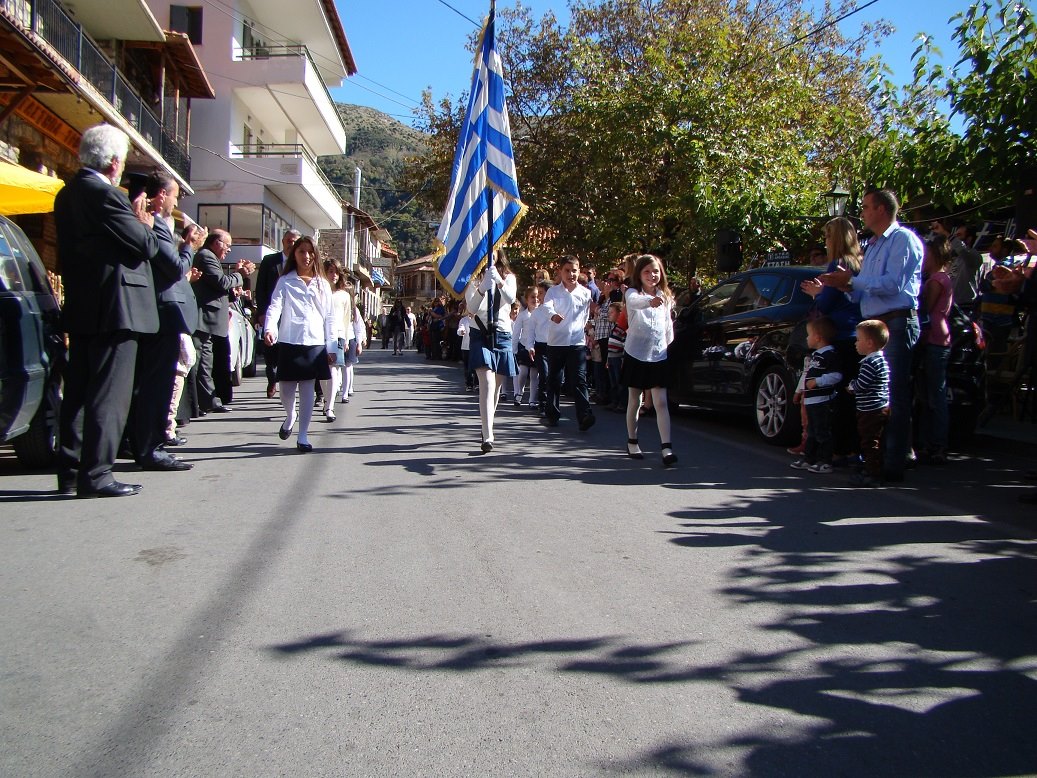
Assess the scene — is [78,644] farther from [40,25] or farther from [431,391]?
[40,25]

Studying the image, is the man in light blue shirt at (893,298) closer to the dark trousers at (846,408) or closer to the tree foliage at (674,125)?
the dark trousers at (846,408)

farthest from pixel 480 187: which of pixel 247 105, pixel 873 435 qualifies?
pixel 247 105

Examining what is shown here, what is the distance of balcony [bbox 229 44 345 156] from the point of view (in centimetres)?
3117

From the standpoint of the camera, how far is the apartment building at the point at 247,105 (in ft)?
103

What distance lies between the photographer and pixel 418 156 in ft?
95.9

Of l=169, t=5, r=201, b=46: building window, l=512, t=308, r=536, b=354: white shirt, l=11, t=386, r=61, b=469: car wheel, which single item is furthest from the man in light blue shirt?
l=169, t=5, r=201, b=46: building window

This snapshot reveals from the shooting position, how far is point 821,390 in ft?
23.7

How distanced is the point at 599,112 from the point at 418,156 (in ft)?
33.4

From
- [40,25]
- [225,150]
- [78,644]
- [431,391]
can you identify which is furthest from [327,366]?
[225,150]

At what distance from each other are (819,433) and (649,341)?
1.55 meters

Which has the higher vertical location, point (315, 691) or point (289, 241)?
point (289, 241)

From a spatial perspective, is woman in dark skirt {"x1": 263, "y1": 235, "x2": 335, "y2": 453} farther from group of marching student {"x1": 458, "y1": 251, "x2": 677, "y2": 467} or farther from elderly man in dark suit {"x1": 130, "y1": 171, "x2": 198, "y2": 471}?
group of marching student {"x1": 458, "y1": 251, "x2": 677, "y2": 467}

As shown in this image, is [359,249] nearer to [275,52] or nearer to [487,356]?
[275,52]

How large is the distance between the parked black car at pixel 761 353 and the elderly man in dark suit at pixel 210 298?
4551 mm
